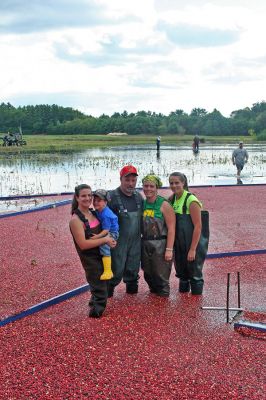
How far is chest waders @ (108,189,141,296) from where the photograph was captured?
605cm

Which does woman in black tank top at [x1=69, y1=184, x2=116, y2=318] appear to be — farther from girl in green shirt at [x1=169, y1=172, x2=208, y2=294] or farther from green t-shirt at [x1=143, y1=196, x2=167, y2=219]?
girl in green shirt at [x1=169, y1=172, x2=208, y2=294]

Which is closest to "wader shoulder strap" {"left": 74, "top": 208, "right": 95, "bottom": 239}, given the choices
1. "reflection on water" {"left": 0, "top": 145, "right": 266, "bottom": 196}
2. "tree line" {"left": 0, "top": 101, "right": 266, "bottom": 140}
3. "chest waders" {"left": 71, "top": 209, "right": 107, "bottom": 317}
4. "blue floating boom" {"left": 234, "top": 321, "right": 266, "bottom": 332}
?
"chest waders" {"left": 71, "top": 209, "right": 107, "bottom": 317}

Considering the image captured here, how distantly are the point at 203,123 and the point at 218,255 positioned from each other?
309ft

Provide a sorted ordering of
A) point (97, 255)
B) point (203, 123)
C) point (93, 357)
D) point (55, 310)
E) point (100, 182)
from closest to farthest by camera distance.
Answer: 1. point (93, 357)
2. point (97, 255)
3. point (55, 310)
4. point (100, 182)
5. point (203, 123)

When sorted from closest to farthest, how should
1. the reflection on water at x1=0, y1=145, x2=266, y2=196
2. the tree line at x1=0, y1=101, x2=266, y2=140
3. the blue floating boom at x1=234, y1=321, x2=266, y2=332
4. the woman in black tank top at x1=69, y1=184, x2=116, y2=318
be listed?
the blue floating boom at x1=234, y1=321, x2=266, y2=332, the woman in black tank top at x1=69, y1=184, x2=116, y2=318, the reflection on water at x1=0, y1=145, x2=266, y2=196, the tree line at x1=0, y1=101, x2=266, y2=140

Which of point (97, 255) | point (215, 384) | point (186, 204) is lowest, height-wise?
point (215, 384)

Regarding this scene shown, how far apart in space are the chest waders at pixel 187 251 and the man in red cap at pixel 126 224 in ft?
1.66

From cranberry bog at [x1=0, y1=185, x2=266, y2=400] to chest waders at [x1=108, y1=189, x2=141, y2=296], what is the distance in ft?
1.05

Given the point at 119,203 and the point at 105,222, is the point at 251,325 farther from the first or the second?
the point at 119,203

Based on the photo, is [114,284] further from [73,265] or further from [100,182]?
[100,182]

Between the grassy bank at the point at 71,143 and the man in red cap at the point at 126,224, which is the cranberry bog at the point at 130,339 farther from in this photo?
the grassy bank at the point at 71,143

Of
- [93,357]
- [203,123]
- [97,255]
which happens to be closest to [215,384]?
[93,357]

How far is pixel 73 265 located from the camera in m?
8.09

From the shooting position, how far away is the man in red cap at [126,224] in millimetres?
5941
